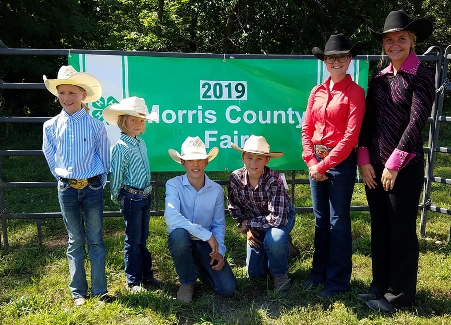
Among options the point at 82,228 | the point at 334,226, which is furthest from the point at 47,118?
the point at 334,226

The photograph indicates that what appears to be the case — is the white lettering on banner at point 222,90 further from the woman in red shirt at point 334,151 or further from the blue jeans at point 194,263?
the blue jeans at point 194,263

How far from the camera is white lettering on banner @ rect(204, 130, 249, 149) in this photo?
13.8ft

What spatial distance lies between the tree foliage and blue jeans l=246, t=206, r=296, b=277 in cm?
969

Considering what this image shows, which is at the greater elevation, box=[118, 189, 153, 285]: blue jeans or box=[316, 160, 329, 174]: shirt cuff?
box=[316, 160, 329, 174]: shirt cuff

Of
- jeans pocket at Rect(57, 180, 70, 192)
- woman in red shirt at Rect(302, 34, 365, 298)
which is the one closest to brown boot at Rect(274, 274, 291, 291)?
woman in red shirt at Rect(302, 34, 365, 298)

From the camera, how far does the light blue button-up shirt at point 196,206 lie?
354 cm

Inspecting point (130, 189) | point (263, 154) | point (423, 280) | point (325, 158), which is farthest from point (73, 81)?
point (423, 280)

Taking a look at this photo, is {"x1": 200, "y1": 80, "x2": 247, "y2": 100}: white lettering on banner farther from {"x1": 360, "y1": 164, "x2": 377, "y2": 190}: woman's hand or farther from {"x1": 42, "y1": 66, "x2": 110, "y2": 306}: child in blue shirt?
{"x1": 360, "y1": 164, "x2": 377, "y2": 190}: woman's hand

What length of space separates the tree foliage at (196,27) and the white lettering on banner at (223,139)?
29.4ft

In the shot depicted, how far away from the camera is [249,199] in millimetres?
3738

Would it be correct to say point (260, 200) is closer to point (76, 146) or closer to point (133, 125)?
point (133, 125)

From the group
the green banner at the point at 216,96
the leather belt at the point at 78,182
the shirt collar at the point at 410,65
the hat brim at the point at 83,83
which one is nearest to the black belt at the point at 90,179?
the leather belt at the point at 78,182

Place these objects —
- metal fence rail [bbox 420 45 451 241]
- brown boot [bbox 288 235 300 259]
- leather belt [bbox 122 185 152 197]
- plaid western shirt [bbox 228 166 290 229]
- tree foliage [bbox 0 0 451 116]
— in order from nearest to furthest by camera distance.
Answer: leather belt [bbox 122 185 152 197]
plaid western shirt [bbox 228 166 290 229]
brown boot [bbox 288 235 300 259]
metal fence rail [bbox 420 45 451 241]
tree foliage [bbox 0 0 451 116]

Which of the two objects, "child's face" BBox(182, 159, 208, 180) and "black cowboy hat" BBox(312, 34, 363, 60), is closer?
"black cowboy hat" BBox(312, 34, 363, 60)
